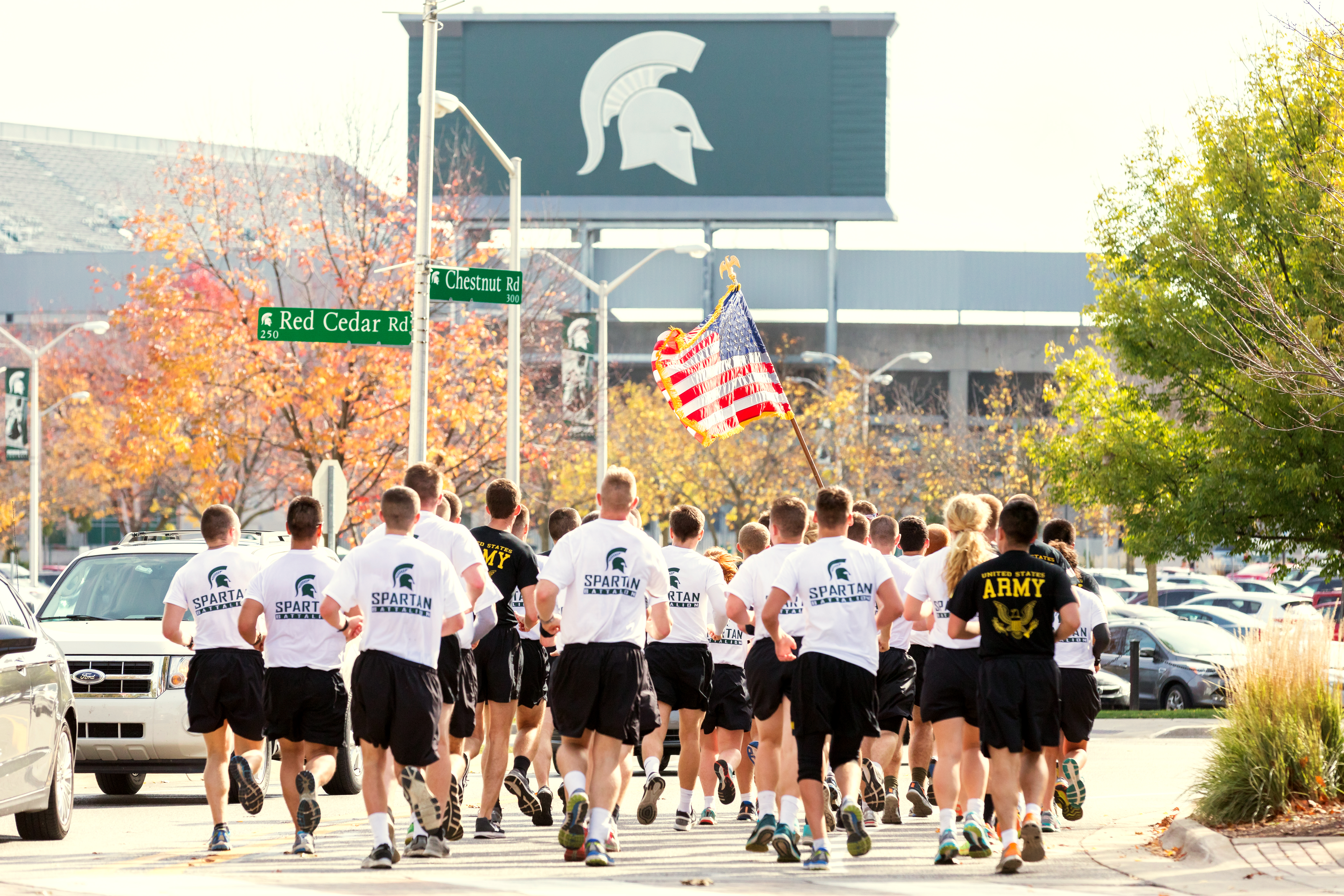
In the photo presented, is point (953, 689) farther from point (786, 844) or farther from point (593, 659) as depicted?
point (593, 659)

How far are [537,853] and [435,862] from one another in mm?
767

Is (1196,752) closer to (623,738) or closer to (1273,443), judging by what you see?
(1273,443)

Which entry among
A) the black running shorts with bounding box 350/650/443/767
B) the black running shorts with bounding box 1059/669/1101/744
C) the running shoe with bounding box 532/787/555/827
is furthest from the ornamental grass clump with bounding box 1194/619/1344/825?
the black running shorts with bounding box 350/650/443/767

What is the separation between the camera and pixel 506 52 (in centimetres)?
5800

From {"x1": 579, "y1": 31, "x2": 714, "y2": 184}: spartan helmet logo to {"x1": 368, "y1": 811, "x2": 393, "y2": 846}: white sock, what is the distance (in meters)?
50.5

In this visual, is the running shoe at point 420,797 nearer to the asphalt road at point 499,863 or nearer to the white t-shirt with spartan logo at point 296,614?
the asphalt road at point 499,863

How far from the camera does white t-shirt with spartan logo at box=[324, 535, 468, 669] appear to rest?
8430 mm

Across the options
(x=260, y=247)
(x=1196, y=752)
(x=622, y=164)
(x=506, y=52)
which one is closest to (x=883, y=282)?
(x=622, y=164)

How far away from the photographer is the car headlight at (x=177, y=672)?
1190cm

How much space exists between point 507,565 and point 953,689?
280 centimetres

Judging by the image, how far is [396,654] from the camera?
27.6 feet

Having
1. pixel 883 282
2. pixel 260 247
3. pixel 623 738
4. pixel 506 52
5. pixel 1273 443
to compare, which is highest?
pixel 506 52

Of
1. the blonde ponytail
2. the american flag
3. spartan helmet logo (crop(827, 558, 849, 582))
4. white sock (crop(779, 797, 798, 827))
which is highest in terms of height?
the american flag

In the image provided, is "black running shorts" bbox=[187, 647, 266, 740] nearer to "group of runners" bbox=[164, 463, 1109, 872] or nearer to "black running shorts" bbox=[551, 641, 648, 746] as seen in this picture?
"group of runners" bbox=[164, 463, 1109, 872]
